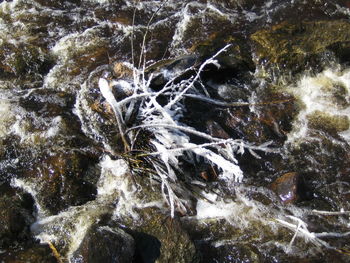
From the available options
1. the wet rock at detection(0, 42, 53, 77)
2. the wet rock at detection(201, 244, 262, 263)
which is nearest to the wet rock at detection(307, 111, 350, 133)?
the wet rock at detection(201, 244, 262, 263)

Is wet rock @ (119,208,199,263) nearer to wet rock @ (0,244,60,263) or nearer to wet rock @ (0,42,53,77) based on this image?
wet rock @ (0,244,60,263)

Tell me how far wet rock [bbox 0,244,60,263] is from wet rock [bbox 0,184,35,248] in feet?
0.35

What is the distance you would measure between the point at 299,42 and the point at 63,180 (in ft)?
11.9

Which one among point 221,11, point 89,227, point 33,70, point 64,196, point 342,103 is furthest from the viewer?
point 221,11

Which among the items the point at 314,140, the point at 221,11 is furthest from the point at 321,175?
the point at 221,11

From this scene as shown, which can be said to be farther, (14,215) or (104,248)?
(14,215)

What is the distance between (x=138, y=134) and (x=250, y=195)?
141cm

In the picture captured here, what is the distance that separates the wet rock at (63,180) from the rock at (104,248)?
625 millimetres

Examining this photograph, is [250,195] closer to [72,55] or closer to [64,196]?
[64,196]

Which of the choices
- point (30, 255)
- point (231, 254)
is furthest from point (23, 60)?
point (231, 254)

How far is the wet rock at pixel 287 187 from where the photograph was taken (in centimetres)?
420

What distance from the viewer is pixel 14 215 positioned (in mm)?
3896

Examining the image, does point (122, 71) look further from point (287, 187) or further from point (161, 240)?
point (287, 187)

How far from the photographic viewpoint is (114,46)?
19.0 feet
